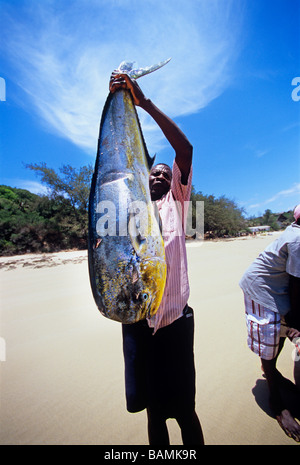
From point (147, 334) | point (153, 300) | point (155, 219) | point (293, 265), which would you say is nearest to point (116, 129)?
point (155, 219)

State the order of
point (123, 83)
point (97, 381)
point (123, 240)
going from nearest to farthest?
point (123, 240)
point (123, 83)
point (97, 381)

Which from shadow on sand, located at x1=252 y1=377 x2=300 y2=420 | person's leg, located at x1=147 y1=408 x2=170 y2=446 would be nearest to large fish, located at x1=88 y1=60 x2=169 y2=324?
person's leg, located at x1=147 y1=408 x2=170 y2=446

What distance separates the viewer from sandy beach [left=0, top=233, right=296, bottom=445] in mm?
1661

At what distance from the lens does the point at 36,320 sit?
3.69m

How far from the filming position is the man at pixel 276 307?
1586mm

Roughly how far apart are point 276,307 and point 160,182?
142 centimetres

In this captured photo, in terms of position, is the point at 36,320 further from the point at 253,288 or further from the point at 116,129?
the point at 116,129

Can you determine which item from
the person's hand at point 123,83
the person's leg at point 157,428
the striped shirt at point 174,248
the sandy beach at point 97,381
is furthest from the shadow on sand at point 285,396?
the person's hand at point 123,83

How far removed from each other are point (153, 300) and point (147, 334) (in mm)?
569

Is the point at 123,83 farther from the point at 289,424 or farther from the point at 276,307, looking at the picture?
the point at 289,424

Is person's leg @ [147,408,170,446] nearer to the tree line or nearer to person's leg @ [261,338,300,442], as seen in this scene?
person's leg @ [261,338,300,442]

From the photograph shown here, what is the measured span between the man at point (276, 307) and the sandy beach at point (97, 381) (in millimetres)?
204

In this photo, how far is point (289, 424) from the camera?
159cm

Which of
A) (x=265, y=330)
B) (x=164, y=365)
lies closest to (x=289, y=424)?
(x=265, y=330)
